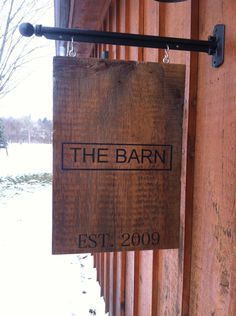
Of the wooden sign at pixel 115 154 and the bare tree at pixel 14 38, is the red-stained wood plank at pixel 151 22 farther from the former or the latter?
the bare tree at pixel 14 38

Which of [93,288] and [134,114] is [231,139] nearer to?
[134,114]

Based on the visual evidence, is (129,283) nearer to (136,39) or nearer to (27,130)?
(136,39)

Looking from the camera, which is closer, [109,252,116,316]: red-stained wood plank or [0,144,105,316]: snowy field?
[109,252,116,316]: red-stained wood plank

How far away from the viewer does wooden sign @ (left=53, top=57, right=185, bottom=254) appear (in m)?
0.86

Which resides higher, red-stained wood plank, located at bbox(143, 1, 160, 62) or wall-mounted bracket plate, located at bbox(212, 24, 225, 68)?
red-stained wood plank, located at bbox(143, 1, 160, 62)

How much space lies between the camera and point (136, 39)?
33.9 inches

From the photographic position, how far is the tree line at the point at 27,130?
21.4 metres

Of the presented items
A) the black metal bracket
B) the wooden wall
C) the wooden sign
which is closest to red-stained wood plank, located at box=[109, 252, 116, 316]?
the wooden wall

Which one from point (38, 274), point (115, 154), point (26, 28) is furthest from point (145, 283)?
point (38, 274)

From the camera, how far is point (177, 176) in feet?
3.01

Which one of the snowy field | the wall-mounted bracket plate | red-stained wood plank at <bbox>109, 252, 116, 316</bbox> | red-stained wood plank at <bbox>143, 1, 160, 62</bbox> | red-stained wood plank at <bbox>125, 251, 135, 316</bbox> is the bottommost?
the snowy field

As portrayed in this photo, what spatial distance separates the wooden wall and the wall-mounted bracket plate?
0.02 metres

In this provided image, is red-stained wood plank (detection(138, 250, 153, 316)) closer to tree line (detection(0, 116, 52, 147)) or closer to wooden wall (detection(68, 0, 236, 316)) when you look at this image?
wooden wall (detection(68, 0, 236, 316))

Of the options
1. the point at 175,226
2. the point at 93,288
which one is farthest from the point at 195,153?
the point at 93,288
